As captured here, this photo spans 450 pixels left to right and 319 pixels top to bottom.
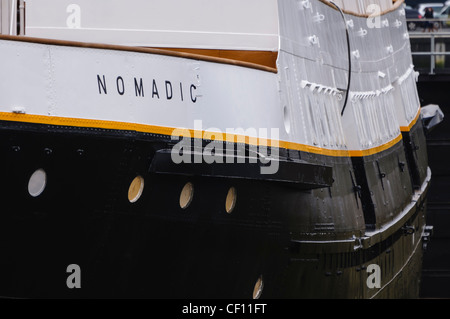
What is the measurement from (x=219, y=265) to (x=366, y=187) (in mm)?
4979

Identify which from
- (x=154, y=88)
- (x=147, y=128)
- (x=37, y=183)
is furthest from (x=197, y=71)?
(x=37, y=183)

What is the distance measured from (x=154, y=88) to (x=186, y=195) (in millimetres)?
1144

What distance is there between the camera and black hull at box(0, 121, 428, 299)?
10688 mm

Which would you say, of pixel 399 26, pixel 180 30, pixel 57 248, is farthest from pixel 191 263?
pixel 399 26

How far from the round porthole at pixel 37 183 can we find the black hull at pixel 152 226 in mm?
45

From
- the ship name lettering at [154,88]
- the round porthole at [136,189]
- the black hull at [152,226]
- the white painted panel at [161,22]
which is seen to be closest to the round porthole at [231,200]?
the black hull at [152,226]

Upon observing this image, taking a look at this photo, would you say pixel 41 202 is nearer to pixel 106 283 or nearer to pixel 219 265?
pixel 106 283

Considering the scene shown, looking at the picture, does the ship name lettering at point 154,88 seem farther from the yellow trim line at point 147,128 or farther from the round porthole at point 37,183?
the round porthole at point 37,183

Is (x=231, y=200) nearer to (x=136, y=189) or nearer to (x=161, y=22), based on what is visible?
(x=136, y=189)

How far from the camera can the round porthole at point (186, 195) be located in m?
11.9

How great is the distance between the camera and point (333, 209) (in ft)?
49.0

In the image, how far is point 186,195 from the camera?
1197 centimetres

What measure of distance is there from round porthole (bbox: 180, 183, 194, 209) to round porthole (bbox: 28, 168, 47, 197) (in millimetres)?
1624

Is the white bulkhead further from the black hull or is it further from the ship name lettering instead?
the black hull
